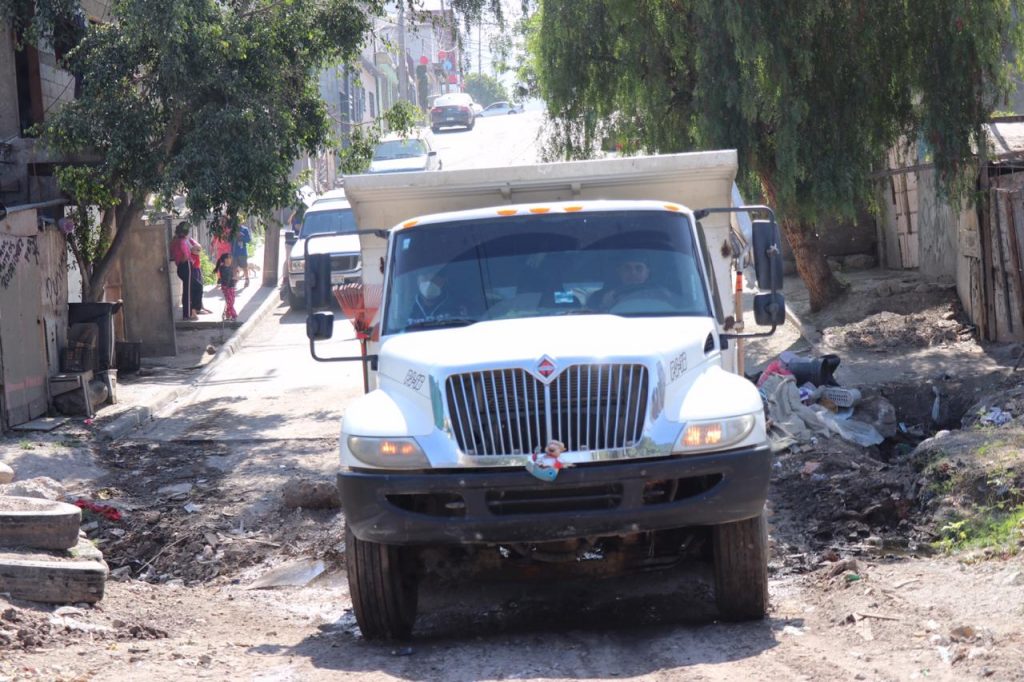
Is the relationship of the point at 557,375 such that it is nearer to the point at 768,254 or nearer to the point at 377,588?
the point at 377,588

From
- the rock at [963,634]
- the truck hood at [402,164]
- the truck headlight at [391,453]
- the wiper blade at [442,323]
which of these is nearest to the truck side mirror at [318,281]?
the wiper blade at [442,323]

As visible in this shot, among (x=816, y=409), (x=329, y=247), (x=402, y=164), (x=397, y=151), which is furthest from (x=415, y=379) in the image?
(x=397, y=151)

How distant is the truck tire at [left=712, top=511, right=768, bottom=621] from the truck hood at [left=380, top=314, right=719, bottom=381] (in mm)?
865

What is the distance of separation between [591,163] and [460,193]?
0.91 meters

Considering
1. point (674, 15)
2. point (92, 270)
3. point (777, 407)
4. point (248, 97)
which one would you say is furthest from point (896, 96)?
point (92, 270)

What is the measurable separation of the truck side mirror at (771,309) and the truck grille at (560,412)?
1496mm

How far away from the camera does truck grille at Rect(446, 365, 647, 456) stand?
586 cm

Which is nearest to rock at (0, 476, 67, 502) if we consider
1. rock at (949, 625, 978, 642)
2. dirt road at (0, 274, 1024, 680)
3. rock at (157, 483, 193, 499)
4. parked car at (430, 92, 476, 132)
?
dirt road at (0, 274, 1024, 680)

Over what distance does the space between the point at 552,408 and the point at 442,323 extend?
1.19 m

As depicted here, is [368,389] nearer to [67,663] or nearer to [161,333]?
[67,663]

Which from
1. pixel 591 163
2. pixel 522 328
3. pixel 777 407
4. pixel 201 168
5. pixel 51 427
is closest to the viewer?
pixel 522 328

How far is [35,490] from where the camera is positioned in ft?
29.1

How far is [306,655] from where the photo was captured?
6246 millimetres

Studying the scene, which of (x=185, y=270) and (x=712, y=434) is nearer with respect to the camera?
(x=712, y=434)
